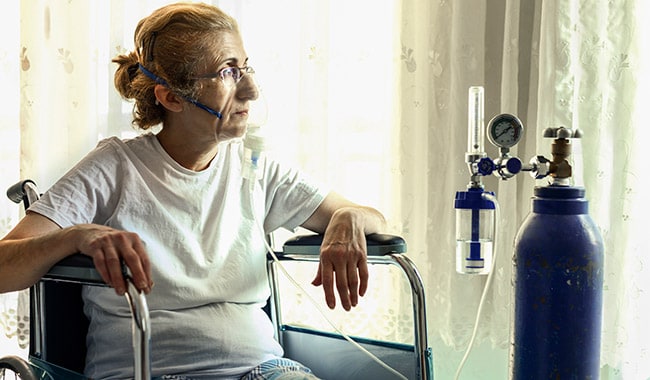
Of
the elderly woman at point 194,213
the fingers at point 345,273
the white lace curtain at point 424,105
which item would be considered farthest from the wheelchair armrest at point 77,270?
the white lace curtain at point 424,105

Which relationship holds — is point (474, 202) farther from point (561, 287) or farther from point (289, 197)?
point (289, 197)

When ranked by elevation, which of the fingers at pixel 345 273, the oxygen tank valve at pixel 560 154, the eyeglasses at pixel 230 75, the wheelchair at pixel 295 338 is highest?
the eyeglasses at pixel 230 75

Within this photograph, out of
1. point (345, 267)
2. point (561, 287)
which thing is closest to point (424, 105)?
point (345, 267)

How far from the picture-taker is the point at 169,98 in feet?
5.56

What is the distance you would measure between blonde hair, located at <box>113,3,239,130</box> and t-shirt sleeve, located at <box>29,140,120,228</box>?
0.18 m

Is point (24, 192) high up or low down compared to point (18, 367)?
up

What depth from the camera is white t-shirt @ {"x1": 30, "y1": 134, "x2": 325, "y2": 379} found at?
154 centimetres

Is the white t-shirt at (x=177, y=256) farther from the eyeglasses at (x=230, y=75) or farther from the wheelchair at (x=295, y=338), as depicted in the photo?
the eyeglasses at (x=230, y=75)

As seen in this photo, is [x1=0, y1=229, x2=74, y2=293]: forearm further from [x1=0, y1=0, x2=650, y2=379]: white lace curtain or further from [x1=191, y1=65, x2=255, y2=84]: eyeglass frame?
[x1=0, y1=0, x2=650, y2=379]: white lace curtain

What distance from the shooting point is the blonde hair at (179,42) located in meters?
1.67

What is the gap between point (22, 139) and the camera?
243 centimetres

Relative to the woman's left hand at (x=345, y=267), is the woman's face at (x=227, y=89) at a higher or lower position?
higher

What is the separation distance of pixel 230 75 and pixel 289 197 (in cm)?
28

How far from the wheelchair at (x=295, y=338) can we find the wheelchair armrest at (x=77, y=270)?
0.12m
